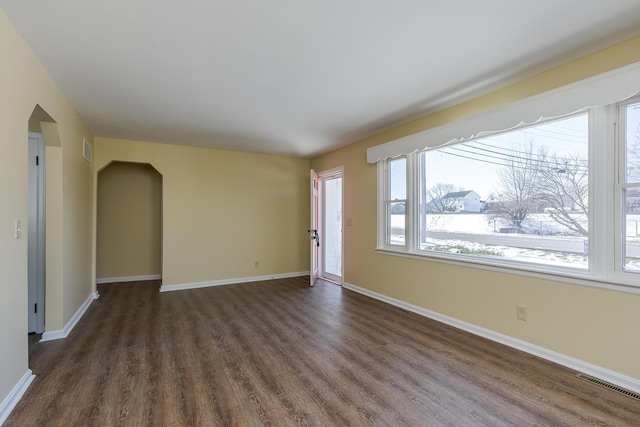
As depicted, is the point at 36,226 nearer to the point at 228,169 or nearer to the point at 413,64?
the point at 228,169

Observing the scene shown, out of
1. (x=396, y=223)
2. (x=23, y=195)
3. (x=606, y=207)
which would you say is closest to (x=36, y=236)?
(x=23, y=195)

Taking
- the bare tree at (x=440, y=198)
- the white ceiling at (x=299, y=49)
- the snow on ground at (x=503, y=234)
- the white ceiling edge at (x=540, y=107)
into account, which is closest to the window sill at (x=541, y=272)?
the snow on ground at (x=503, y=234)

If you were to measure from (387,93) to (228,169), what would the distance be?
11.5ft

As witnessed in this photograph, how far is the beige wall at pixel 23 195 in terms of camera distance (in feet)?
6.15

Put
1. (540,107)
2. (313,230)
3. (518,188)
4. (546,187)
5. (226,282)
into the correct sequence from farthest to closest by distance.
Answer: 1. (226,282)
2. (313,230)
3. (518,188)
4. (546,187)
5. (540,107)

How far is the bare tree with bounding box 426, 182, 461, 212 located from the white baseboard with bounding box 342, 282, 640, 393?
126cm

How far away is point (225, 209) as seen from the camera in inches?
218

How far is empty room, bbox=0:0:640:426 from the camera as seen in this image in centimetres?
192

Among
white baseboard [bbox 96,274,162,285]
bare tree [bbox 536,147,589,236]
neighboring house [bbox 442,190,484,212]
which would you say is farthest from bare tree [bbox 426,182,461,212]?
white baseboard [bbox 96,274,162,285]

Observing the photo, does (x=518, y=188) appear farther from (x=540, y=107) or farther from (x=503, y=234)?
(x=540, y=107)

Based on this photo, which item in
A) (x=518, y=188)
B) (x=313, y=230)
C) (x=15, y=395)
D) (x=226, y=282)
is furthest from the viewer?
(x=226, y=282)

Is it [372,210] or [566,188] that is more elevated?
[566,188]

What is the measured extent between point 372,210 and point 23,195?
3.84 meters

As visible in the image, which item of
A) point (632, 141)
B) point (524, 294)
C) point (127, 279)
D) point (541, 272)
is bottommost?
point (127, 279)
